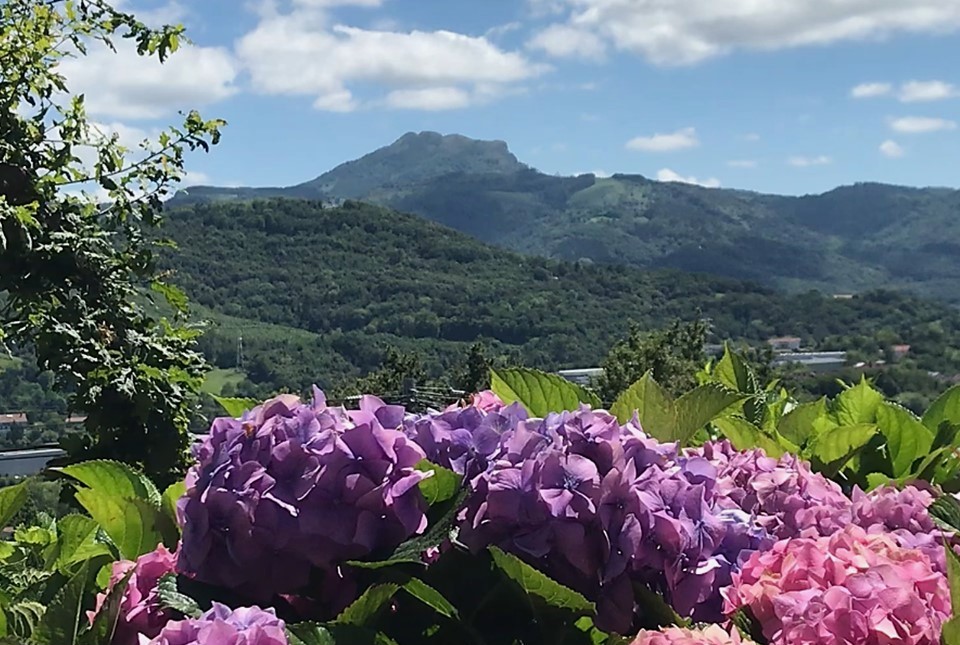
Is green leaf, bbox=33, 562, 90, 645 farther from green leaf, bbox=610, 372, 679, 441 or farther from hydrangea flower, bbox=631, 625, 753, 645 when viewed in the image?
green leaf, bbox=610, 372, 679, 441

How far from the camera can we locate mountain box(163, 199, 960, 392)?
10175 centimetres

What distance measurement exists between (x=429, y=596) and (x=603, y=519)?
206 millimetres

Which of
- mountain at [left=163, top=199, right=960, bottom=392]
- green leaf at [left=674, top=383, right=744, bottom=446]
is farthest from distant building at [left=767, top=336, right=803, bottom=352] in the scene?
green leaf at [left=674, top=383, right=744, bottom=446]

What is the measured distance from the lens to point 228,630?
97 cm

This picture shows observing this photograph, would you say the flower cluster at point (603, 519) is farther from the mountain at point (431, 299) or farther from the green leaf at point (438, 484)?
the mountain at point (431, 299)

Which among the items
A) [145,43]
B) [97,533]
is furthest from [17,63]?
[97,533]

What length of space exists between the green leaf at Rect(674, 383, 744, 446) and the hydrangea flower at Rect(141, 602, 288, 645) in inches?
29.9

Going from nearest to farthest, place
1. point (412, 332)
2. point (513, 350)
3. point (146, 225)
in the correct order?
point (146, 225) → point (513, 350) → point (412, 332)

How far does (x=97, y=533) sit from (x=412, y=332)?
351ft

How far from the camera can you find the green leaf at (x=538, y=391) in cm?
174

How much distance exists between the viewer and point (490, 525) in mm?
1192

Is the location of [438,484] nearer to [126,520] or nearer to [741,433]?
[126,520]

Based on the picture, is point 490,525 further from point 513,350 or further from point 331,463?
point 513,350

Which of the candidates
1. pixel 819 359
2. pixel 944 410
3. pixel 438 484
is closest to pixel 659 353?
pixel 944 410
